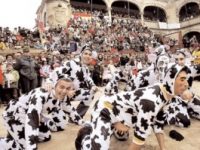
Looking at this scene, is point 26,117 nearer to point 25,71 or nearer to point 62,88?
point 62,88

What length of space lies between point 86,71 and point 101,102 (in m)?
2.59

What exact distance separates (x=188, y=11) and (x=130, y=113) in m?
42.2

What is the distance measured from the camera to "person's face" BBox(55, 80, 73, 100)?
422cm

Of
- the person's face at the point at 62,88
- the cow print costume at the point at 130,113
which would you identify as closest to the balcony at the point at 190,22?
the person's face at the point at 62,88

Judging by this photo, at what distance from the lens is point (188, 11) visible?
1715 inches

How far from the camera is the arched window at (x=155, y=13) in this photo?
43438 millimetres

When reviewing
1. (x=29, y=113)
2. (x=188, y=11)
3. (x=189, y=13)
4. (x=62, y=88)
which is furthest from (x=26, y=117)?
(x=188, y=11)

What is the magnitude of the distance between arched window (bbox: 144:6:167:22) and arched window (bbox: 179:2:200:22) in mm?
2356

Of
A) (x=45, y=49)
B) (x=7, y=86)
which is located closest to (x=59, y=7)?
(x=45, y=49)

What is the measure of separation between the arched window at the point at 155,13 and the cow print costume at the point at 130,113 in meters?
40.2

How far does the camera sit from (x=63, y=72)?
6.25 metres

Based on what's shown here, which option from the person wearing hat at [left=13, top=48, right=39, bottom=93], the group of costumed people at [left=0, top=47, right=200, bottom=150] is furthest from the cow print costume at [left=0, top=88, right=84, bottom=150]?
the person wearing hat at [left=13, top=48, right=39, bottom=93]

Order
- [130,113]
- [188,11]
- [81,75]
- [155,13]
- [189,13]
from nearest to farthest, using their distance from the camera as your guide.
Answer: [130,113] < [81,75] < [189,13] < [188,11] < [155,13]

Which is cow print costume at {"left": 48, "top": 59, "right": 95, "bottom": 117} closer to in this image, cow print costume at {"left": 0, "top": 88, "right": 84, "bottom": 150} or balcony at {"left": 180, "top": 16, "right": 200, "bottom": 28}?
cow print costume at {"left": 0, "top": 88, "right": 84, "bottom": 150}
